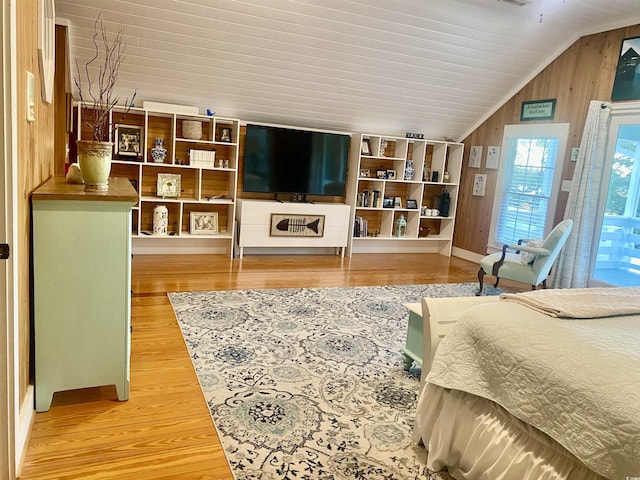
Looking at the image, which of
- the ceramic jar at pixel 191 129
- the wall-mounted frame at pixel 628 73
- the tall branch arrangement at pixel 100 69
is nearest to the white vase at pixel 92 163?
the tall branch arrangement at pixel 100 69

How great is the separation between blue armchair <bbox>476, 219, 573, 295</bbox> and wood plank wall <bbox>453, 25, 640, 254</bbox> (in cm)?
112

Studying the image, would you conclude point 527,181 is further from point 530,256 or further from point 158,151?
point 158,151

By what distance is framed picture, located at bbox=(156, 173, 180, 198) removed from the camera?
5.47m

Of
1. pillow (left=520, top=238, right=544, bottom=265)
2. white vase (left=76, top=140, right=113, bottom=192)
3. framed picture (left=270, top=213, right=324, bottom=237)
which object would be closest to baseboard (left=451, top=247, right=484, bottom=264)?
pillow (left=520, top=238, right=544, bottom=265)

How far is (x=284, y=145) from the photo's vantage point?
5797mm

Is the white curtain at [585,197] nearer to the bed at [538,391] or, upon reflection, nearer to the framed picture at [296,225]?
the framed picture at [296,225]

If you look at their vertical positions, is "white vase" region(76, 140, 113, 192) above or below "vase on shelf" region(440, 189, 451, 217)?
above

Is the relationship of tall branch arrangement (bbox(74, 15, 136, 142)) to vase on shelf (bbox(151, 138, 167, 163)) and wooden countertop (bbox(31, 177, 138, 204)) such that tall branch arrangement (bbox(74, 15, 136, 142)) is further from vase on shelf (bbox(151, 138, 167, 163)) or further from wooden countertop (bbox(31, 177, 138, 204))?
wooden countertop (bbox(31, 177, 138, 204))

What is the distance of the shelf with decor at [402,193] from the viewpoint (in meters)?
6.36

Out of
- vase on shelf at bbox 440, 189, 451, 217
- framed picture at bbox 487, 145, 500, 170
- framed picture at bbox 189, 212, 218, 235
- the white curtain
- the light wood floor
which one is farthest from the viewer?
vase on shelf at bbox 440, 189, 451, 217

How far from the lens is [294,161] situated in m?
5.88

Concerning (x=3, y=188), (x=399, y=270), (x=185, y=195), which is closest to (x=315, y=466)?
(x=3, y=188)

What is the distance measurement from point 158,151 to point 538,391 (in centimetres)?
479

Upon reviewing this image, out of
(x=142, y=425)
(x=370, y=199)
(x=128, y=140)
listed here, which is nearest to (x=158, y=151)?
(x=128, y=140)
